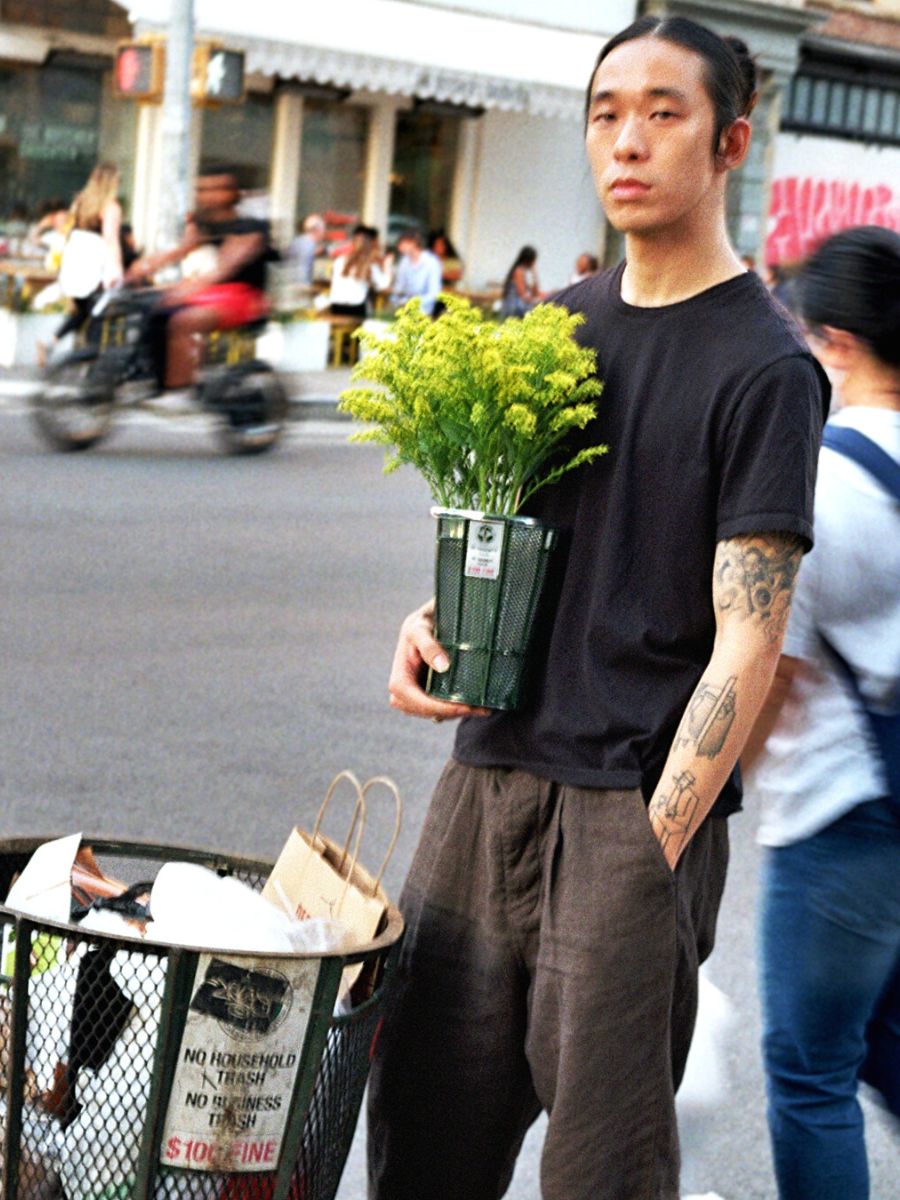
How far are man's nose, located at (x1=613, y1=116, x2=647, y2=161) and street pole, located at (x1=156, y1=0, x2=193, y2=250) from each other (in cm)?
1492

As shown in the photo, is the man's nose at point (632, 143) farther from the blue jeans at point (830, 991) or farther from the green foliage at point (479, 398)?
the blue jeans at point (830, 991)

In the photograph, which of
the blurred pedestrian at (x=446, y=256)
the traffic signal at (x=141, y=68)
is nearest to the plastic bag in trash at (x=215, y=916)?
the traffic signal at (x=141, y=68)

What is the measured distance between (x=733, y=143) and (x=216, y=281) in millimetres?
10231

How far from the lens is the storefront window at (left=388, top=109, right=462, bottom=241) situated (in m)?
24.2

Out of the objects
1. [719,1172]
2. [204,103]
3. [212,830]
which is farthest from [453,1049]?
[204,103]

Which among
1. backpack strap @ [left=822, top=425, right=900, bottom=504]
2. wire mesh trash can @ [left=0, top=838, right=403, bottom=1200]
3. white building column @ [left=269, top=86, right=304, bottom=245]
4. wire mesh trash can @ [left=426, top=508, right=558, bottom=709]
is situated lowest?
wire mesh trash can @ [left=0, top=838, right=403, bottom=1200]

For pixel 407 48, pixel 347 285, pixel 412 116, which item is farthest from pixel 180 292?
pixel 412 116

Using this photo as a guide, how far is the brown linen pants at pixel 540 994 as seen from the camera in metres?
2.11

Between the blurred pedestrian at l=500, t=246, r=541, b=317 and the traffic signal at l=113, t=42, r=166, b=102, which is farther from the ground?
the traffic signal at l=113, t=42, r=166, b=102

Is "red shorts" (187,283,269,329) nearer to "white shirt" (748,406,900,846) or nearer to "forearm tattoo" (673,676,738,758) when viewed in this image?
"white shirt" (748,406,900,846)

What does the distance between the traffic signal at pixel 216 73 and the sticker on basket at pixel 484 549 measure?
14.7 meters

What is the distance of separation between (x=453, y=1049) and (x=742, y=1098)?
185cm

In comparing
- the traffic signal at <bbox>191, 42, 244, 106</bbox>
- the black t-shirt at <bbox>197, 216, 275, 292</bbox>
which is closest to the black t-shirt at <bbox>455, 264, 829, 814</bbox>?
the black t-shirt at <bbox>197, 216, 275, 292</bbox>

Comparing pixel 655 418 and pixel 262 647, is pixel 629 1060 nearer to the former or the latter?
pixel 655 418
